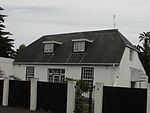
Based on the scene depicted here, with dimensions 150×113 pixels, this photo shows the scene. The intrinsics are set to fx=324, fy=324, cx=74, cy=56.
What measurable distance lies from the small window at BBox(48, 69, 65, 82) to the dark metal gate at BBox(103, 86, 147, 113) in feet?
51.9

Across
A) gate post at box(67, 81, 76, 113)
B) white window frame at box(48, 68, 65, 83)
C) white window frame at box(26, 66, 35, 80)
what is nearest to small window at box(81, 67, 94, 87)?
white window frame at box(48, 68, 65, 83)

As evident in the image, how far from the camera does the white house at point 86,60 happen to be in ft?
89.2

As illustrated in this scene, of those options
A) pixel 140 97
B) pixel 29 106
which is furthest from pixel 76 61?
pixel 140 97

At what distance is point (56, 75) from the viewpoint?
30578 millimetres

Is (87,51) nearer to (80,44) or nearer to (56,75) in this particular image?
(80,44)

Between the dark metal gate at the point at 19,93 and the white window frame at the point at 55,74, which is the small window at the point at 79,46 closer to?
the white window frame at the point at 55,74

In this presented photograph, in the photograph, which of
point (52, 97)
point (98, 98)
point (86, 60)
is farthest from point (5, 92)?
point (86, 60)

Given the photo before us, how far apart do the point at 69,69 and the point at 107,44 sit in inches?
162

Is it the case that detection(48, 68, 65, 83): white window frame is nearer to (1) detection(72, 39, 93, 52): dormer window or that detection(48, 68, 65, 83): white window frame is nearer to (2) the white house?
(2) the white house

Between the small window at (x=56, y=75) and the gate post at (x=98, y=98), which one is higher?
the small window at (x=56, y=75)

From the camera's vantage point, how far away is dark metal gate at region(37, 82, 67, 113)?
1573cm

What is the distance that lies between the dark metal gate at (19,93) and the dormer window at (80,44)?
12495 mm

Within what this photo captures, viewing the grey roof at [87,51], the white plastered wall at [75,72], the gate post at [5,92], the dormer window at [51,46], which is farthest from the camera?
the dormer window at [51,46]

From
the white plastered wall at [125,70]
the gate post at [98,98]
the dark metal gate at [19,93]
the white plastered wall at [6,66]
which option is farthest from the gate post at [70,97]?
the white plastered wall at [6,66]
